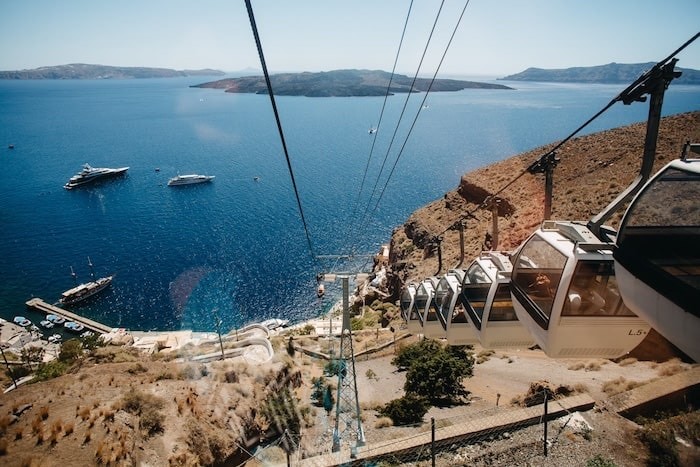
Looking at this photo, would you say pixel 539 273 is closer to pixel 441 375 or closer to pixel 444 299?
pixel 444 299

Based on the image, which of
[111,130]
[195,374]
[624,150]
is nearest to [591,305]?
[195,374]

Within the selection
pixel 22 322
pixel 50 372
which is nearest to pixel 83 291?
pixel 22 322

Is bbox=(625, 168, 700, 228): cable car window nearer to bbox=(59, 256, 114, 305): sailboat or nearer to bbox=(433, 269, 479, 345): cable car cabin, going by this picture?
bbox=(433, 269, 479, 345): cable car cabin

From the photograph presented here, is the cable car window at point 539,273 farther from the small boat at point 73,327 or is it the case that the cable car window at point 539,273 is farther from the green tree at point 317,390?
the small boat at point 73,327

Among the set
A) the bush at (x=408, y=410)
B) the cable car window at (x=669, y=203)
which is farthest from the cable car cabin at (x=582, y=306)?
the bush at (x=408, y=410)

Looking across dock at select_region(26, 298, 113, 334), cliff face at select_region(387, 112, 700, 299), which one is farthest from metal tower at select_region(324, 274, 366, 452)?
dock at select_region(26, 298, 113, 334)

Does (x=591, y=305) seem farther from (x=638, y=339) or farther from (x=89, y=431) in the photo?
(x=89, y=431)
